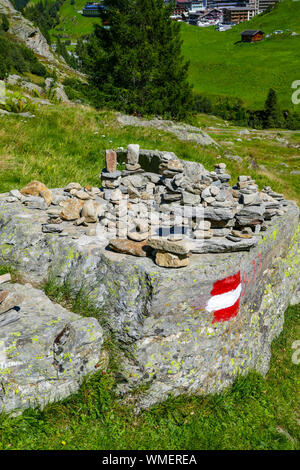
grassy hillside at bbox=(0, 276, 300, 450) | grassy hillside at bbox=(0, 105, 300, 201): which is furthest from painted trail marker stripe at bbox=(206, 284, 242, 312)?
grassy hillside at bbox=(0, 105, 300, 201)

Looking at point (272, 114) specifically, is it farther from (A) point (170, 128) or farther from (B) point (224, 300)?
(B) point (224, 300)

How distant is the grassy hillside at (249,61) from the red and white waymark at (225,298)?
4153 inches

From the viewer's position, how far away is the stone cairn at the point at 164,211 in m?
5.65

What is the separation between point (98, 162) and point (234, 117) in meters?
91.6

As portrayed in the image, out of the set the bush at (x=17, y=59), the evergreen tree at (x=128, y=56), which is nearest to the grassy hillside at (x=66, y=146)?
the evergreen tree at (x=128, y=56)

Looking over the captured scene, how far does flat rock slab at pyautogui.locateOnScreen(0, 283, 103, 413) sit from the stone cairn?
59.8 inches

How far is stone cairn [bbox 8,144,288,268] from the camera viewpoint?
565 centimetres

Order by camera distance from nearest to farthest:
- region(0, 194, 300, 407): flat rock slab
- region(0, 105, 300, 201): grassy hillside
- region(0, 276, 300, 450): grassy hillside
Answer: region(0, 276, 300, 450): grassy hillside → region(0, 194, 300, 407): flat rock slab → region(0, 105, 300, 201): grassy hillside

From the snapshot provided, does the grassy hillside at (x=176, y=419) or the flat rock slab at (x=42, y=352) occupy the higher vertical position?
the flat rock slab at (x=42, y=352)

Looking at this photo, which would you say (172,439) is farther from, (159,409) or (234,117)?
(234,117)

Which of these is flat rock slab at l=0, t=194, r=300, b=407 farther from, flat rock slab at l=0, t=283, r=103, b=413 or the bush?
the bush

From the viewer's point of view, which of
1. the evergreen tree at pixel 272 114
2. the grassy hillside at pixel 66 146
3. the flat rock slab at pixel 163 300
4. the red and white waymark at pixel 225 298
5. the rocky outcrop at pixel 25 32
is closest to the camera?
the flat rock slab at pixel 163 300

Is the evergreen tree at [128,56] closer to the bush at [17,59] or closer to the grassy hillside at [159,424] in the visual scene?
the grassy hillside at [159,424]

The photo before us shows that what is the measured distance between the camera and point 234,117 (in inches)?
3691
